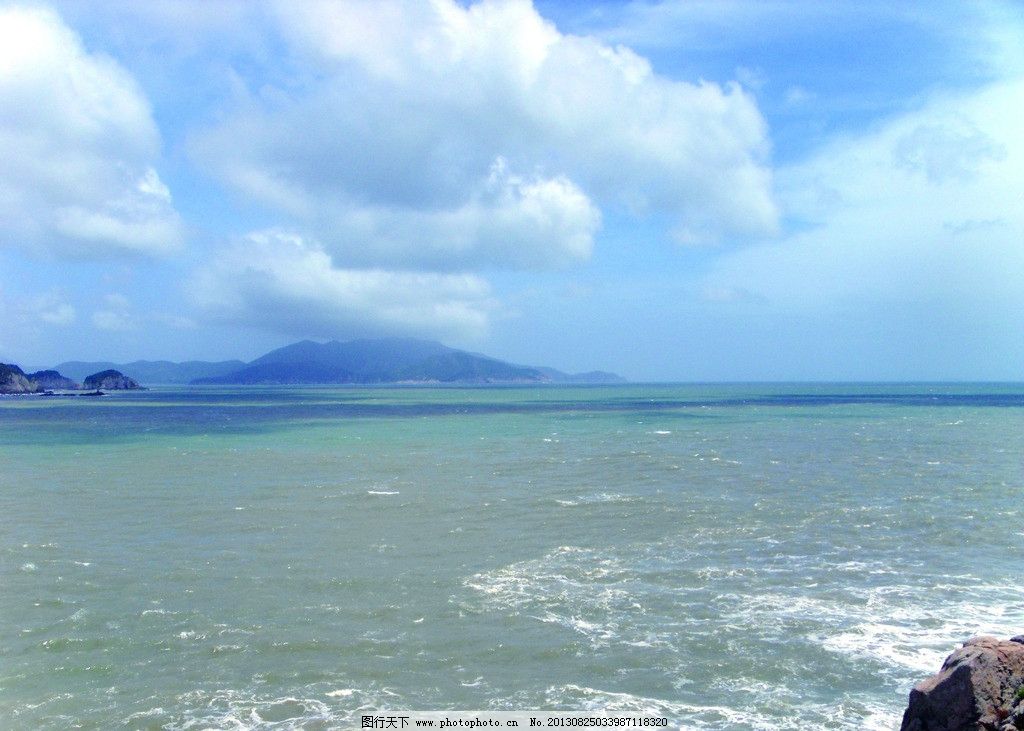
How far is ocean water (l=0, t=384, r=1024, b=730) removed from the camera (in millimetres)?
13758

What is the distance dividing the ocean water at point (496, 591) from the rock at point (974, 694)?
5.00 feet

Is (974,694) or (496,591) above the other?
(974,694)

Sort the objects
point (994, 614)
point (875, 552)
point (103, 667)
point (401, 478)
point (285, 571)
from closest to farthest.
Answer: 1. point (103, 667)
2. point (994, 614)
3. point (285, 571)
4. point (875, 552)
5. point (401, 478)

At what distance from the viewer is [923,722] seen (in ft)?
36.4

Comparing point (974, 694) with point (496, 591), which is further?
point (496, 591)

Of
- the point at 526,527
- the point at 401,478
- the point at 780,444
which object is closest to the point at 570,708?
the point at 526,527

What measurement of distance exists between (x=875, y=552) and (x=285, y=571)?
18.2 m

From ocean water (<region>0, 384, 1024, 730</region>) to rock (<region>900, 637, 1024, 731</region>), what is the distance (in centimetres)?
152

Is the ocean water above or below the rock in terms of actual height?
below

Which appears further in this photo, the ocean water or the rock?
the ocean water

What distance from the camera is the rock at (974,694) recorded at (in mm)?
10664

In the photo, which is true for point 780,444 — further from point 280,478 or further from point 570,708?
point 570,708

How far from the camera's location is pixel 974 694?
1074 cm

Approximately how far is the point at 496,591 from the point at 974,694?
11.3 meters
